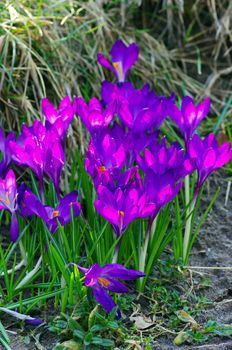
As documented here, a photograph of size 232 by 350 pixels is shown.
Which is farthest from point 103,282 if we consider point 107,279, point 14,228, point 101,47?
point 101,47

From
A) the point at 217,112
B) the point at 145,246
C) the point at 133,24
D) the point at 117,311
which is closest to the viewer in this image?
the point at 117,311

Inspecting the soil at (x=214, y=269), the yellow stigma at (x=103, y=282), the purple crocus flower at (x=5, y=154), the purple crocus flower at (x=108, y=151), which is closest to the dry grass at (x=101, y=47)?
the purple crocus flower at (x=5, y=154)

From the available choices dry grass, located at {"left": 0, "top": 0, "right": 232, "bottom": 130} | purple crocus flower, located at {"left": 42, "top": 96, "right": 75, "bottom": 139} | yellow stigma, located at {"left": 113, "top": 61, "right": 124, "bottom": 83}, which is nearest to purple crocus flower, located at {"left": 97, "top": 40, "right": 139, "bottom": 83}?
yellow stigma, located at {"left": 113, "top": 61, "right": 124, "bottom": 83}

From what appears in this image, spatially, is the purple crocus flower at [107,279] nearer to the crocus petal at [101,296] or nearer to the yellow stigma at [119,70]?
the crocus petal at [101,296]

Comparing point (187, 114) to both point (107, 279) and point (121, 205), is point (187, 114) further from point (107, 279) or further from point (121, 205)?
point (107, 279)

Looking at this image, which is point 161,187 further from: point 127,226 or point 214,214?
point 214,214

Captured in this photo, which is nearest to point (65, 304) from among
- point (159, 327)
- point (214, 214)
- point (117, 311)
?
point (117, 311)

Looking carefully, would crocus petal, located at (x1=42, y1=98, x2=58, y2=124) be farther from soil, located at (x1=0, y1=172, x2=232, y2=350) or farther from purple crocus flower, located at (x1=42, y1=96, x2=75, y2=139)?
soil, located at (x1=0, y1=172, x2=232, y2=350)
